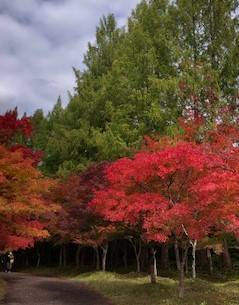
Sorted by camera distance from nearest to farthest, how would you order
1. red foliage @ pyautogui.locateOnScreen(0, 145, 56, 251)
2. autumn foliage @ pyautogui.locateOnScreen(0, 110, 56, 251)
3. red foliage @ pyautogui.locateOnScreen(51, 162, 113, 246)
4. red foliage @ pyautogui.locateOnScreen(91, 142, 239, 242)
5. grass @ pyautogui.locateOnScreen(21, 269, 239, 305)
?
1. red foliage @ pyautogui.locateOnScreen(91, 142, 239, 242)
2. grass @ pyautogui.locateOnScreen(21, 269, 239, 305)
3. red foliage @ pyautogui.locateOnScreen(0, 145, 56, 251)
4. autumn foliage @ pyautogui.locateOnScreen(0, 110, 56, 251)
5. red foliage @ pyautogui.locateOnScreen(51, 162, 113, 246)

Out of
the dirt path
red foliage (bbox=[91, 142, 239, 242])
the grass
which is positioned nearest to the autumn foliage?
the dirt path

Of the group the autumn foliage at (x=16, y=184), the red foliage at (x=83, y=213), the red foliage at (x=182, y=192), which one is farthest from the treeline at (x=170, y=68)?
the autumn foliage at (x=16, y=184)

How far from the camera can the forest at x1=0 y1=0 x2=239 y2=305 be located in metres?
17.8

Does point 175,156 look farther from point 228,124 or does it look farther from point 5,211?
point 5,211

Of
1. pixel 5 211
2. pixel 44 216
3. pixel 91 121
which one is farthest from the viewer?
pixel 91 121

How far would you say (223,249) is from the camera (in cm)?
3250

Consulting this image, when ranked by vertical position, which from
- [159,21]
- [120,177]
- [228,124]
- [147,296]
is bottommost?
[147,296]

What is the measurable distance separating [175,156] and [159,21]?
18956mm

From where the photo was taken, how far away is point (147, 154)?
19125 mm

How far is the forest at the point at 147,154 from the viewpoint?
58.5 feet

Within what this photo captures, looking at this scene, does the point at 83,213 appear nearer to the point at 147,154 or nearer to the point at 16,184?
the point at 16,184

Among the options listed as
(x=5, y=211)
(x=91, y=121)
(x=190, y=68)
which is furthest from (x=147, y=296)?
(x=91, y=121)

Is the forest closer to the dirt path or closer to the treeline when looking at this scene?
the treeline

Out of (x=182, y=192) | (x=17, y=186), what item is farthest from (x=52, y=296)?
(x=182, y=192)
